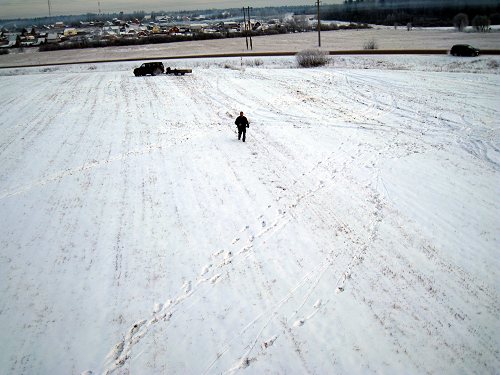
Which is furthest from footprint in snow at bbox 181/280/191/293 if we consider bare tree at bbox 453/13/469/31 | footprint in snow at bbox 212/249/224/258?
bare tree at bbox 453/13/469/31

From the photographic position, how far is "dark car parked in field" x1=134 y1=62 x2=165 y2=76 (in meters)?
35.2

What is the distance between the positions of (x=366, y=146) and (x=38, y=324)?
15212 mm

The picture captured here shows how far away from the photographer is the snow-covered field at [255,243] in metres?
6.81

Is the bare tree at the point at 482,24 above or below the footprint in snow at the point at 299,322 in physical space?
above

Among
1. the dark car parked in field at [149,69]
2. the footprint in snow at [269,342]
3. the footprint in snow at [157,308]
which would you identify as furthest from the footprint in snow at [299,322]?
the dark car parked in field at [149,69]

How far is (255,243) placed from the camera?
9.85 m

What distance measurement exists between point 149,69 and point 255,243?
105ft

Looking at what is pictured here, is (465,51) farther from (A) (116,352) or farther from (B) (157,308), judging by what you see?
(A) (116,352)

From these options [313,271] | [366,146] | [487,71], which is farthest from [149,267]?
[487,71]

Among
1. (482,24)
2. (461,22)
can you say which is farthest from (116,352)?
(461,22)

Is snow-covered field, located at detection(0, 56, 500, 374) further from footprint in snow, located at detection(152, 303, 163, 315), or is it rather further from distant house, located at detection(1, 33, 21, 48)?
distant house, located at detection(1, 33, 21, 48)

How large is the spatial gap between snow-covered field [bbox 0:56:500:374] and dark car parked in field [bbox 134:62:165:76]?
16.2 metres

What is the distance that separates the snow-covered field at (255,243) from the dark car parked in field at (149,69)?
16211 millimetres

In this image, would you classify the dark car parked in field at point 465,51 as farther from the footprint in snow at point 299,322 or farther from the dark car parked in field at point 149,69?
the footprint in snow at point 299,322
